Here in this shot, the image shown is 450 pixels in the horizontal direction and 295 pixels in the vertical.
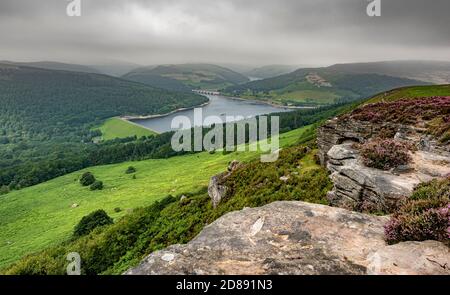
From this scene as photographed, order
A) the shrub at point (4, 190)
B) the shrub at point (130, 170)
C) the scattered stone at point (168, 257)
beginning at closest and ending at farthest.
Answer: the scattered stone at point (168, 257), the shrub at point (4, 190), the shrub at point (130, 170)

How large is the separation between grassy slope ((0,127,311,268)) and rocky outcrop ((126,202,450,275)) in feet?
245

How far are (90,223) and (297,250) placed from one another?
73.6 m

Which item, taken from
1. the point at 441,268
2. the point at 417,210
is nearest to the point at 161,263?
the point at 441,268

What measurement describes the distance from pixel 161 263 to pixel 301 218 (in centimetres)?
494

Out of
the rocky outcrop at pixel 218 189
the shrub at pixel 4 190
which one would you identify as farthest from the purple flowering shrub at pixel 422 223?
the shrub at pixel 4 190

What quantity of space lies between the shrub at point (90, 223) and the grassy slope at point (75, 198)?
404 cm

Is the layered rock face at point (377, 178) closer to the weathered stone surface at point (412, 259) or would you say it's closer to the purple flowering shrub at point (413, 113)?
the purple flowering shrub at point (413, 113)

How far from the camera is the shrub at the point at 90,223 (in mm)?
72625

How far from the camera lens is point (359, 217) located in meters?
11.5

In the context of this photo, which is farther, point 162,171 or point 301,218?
point 162,171

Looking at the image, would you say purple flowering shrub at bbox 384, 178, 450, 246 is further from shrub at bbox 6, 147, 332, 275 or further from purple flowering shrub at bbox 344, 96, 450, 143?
purple flowering shrub at bbox 344, 96, 450, 143

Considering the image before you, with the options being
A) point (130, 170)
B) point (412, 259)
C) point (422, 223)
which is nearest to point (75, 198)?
point (130, 170)
